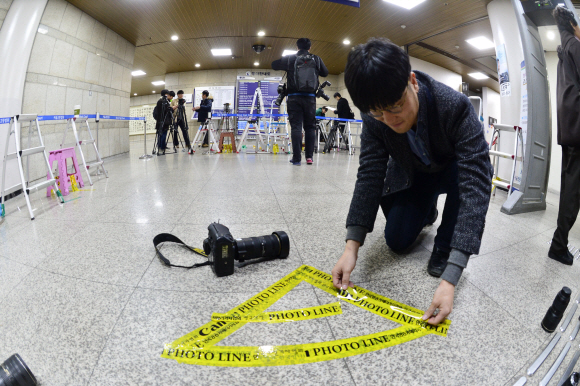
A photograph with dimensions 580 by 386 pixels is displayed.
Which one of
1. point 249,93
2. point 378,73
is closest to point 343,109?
point 249,93

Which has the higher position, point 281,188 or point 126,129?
point 126,129

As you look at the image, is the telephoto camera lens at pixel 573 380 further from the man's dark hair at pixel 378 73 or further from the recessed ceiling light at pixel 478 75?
the recessed ceiling light at pixel 478 75

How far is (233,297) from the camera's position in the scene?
1.13m

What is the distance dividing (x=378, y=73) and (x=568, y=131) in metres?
1.42

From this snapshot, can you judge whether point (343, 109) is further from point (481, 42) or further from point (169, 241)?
point (169, 241)

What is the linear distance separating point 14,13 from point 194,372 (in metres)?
5.05

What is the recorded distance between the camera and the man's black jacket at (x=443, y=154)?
95cm

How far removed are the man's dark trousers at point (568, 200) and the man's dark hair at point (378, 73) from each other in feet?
4.33

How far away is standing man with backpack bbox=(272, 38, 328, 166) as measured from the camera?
4527 mm

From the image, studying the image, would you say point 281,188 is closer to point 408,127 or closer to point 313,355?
point 408,127

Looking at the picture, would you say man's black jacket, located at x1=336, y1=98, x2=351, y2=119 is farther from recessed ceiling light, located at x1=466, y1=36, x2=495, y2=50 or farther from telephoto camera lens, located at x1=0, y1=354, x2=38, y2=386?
telephoto camera lens, located at x1=0, y1=354, x2=38, y2=386

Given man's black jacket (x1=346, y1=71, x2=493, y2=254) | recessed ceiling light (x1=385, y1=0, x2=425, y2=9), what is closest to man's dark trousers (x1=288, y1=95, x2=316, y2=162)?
recessed ceiling light (x1=385, y1=0, x2=425, y2=9)

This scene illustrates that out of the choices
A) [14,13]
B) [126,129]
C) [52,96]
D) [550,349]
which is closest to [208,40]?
[126,129]

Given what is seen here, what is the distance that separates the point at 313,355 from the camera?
0.83m
